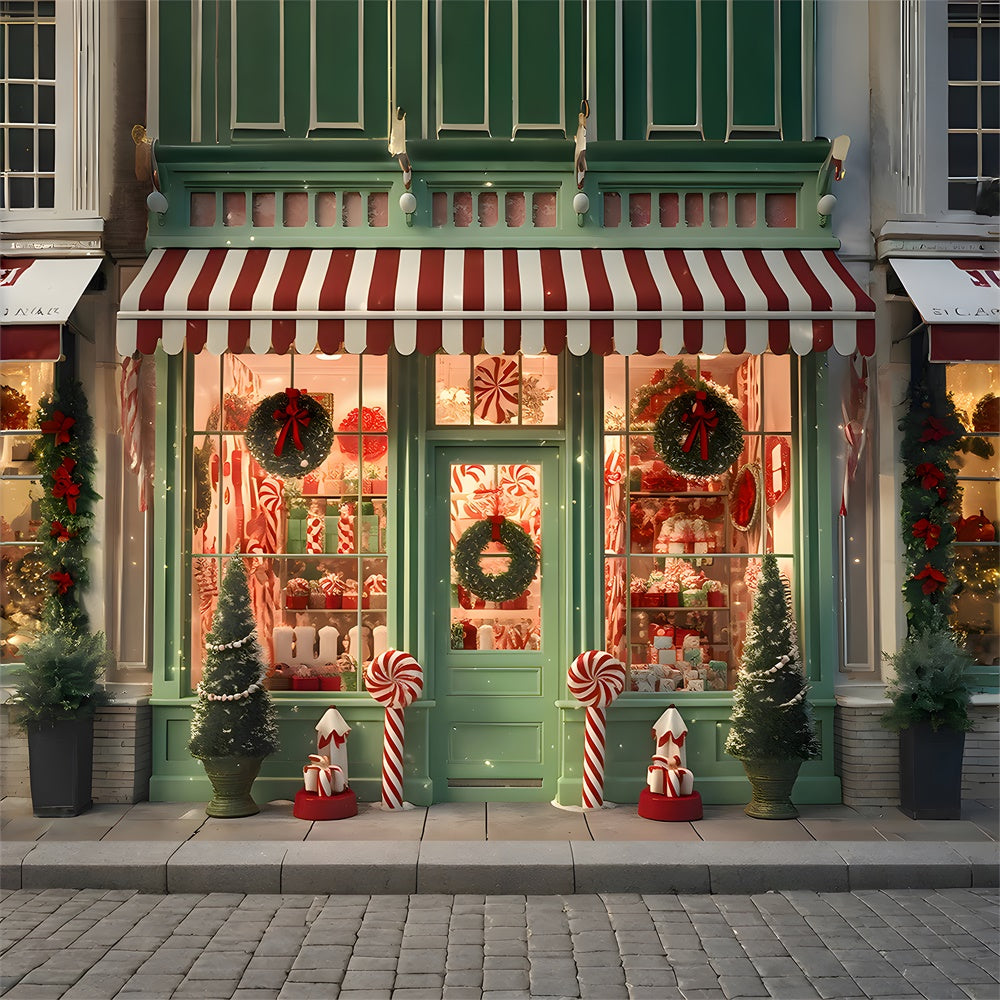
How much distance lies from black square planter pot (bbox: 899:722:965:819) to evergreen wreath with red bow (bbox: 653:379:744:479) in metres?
2.49

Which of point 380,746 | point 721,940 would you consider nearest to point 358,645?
point 380,746

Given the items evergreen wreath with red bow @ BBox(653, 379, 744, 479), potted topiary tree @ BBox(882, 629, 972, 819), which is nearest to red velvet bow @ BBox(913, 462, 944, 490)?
potted topiary tree @ BBox(882, 629, 972, 819)

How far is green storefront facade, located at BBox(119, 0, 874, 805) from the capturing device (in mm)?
8938

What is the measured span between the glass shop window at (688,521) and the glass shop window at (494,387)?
1.68 feet

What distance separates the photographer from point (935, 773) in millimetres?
8398

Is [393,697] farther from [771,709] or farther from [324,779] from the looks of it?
[771,709]

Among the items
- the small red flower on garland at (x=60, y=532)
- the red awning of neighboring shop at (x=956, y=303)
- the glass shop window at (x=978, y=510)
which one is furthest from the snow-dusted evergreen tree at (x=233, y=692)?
the glass shop window at (x=978, y=510)

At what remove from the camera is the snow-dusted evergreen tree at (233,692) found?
26.9 ft

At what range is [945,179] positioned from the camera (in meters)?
9.18

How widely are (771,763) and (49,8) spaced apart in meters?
8.31

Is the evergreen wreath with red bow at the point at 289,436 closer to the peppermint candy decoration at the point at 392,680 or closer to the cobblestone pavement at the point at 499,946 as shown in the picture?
the peppermint candy decoration at the point at 392,680

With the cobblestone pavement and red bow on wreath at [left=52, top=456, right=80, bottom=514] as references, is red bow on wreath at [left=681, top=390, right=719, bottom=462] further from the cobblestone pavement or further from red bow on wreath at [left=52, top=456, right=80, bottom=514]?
red bow on wreath at [left=52, top=456, right=80, bottom=514]

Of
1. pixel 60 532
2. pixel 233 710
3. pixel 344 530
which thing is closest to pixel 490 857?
pixel 233 710

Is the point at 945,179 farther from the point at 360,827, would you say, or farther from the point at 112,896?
the point at 112,896
